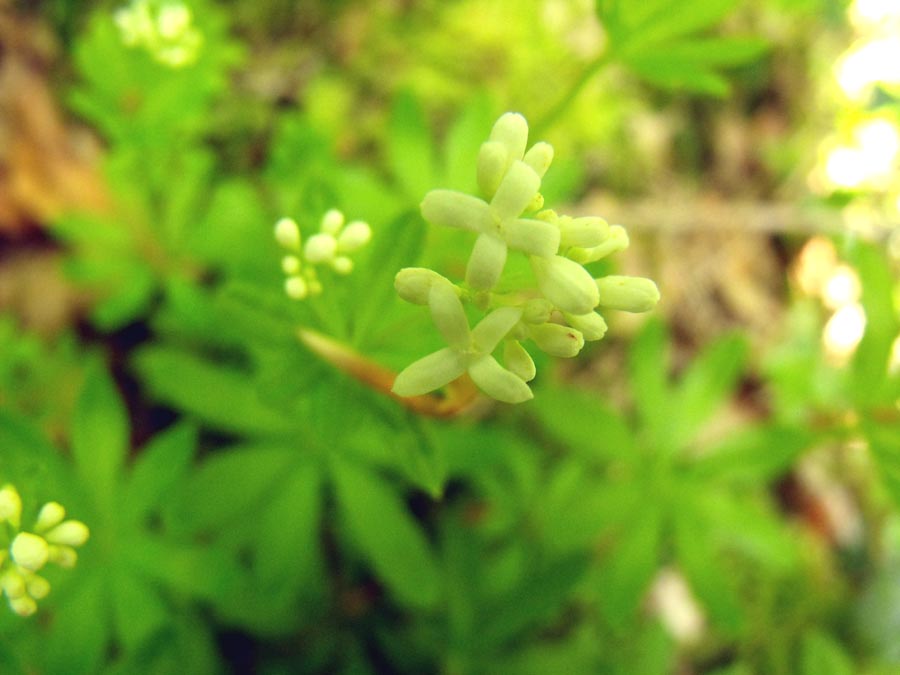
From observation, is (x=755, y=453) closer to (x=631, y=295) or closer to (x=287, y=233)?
(x=631, y=295)

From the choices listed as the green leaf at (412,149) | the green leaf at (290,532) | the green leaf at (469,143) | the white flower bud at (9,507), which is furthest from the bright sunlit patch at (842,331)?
the white flower bud at (9,507)

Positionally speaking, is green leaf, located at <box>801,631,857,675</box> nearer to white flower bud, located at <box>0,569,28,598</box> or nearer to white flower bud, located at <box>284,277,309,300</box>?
white flower bud, located at <box>284,277,309,300</box>

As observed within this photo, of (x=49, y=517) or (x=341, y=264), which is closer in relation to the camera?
(x=49, y=517)

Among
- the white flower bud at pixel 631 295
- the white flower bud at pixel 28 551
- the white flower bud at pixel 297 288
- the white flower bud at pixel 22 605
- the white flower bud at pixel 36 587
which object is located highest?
the white flower bud at pixel 631 295

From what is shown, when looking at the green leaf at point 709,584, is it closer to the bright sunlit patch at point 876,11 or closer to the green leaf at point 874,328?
the green leaf at point 874,328

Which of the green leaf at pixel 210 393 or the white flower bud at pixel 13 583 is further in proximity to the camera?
the green leaf at pixel 210 393

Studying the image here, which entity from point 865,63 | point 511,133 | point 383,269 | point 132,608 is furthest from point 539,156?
point 865,63

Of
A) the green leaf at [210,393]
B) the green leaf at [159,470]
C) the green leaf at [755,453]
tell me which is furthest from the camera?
the green leaf at [755,453]
